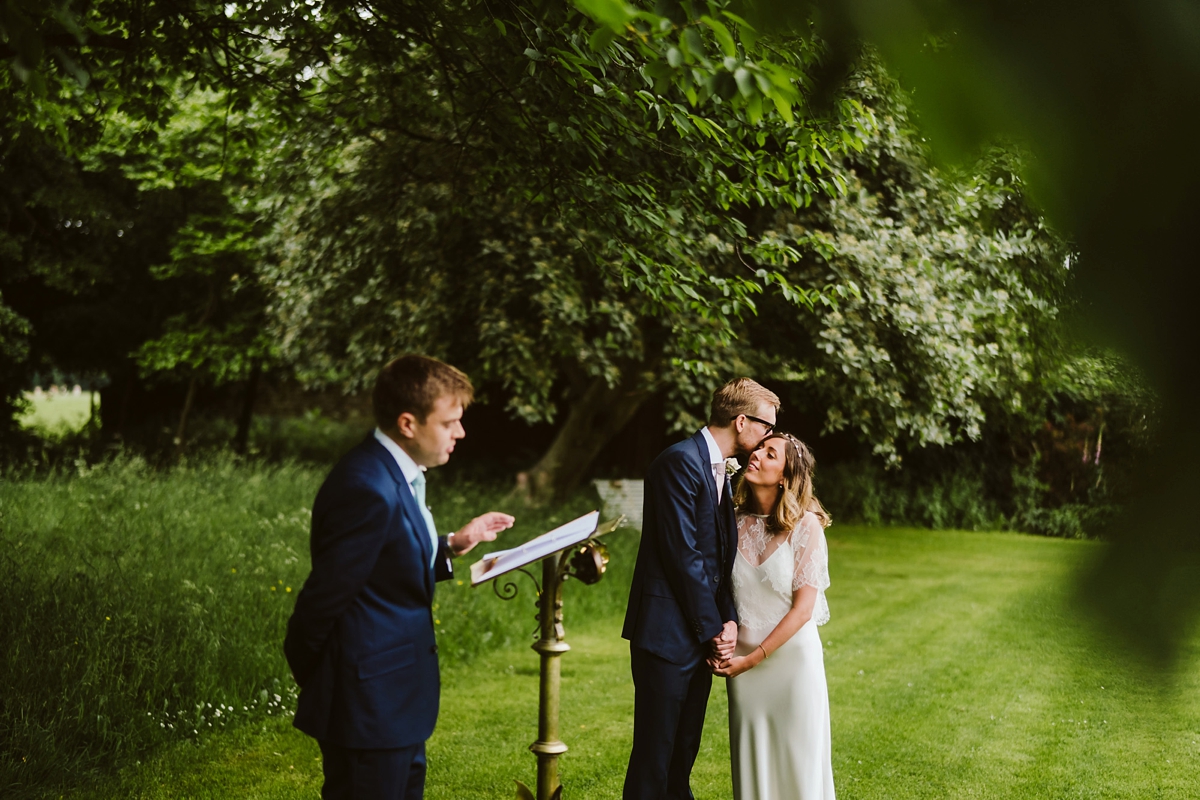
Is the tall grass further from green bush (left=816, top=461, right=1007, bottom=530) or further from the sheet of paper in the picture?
green bush (left=816, top=461, right=1007, bottom=530)

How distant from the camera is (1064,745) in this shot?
5.71 metres

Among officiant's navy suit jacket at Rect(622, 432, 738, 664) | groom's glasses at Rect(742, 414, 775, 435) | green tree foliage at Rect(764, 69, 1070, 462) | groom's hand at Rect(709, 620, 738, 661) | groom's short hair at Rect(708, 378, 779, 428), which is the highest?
green tree foliage at Rect(764, 69, 1070, 462)

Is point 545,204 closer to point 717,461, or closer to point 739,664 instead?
point 717,461

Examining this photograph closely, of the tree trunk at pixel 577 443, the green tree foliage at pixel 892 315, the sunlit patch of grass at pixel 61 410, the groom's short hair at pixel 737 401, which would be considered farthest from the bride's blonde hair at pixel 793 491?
the sunlit patch of grass at pixel 61 410

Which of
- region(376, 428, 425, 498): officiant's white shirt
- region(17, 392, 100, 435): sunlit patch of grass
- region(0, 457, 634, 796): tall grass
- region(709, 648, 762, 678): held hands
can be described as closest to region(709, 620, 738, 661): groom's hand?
region(709, 648, 762, 678): held hands

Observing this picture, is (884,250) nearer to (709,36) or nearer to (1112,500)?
(709,36)

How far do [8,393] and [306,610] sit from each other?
16936mm

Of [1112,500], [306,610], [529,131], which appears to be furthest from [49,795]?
[1112,500]

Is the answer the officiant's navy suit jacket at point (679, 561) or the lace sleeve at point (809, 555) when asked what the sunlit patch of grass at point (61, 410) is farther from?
the lace sleeve at point (809, 555)

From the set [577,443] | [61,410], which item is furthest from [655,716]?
[61,410]

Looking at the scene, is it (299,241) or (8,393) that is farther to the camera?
(8,393)

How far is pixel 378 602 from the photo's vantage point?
2.64 m

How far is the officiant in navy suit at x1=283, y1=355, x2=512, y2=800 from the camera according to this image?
2.56m

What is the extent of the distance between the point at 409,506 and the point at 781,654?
1.90 meters
